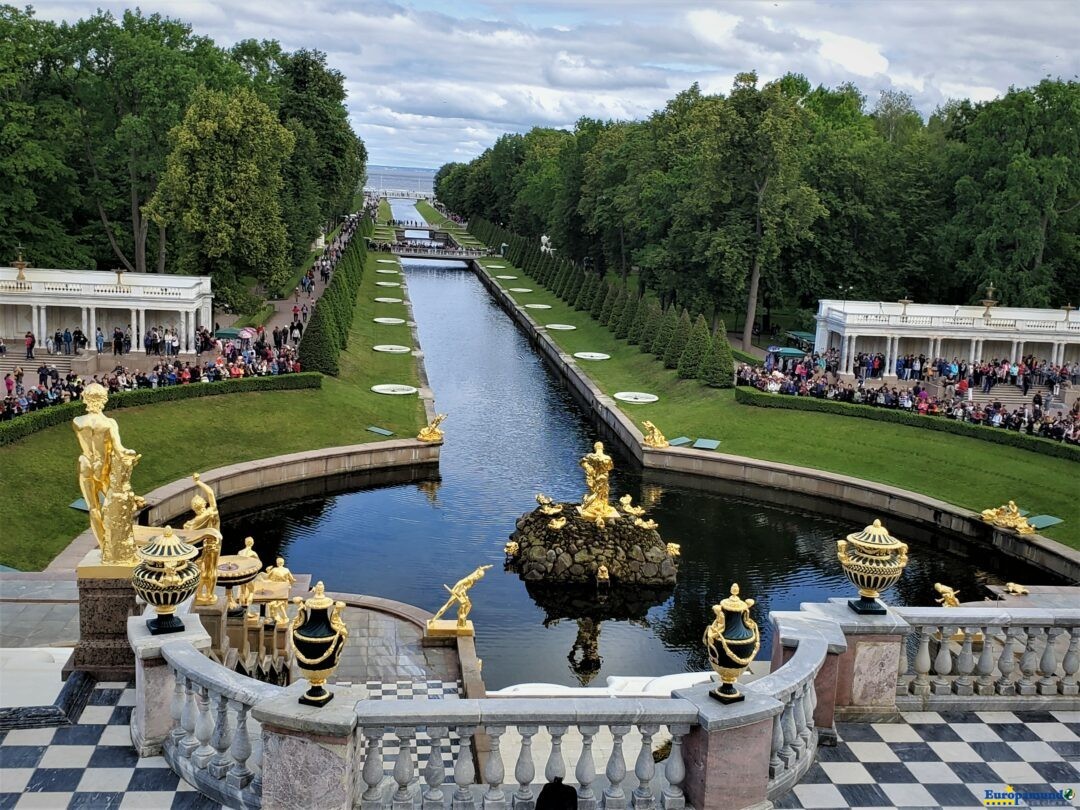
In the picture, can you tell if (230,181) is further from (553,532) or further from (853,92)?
(853,92)

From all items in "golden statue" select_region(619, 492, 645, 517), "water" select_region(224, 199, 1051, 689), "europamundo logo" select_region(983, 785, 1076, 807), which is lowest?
"water" select_region(224, 199, 1051, 689)

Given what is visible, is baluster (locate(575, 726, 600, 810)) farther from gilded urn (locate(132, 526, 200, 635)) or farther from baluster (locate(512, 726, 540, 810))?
gilded urn (locate(132, 526, 200, 635))

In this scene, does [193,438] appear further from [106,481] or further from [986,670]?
[986,670]

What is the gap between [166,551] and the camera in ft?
39.9

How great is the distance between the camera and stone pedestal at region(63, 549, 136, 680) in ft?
45.3

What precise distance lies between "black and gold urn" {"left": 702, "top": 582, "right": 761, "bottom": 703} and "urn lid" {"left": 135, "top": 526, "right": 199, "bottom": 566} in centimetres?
565

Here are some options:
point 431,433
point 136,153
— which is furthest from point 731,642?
point 136,153

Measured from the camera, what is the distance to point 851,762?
12.5m

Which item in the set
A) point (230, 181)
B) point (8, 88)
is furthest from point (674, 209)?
point (8, 88)

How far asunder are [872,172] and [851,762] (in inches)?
2612

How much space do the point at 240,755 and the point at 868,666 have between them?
717cm

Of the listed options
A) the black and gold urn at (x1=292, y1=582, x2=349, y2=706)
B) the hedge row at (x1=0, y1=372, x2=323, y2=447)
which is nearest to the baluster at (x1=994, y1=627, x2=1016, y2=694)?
the black and gold urn at (x1=292, y1=582, x2=349, y2=706)

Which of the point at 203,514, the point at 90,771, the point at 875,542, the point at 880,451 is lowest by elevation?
the point at 880,451

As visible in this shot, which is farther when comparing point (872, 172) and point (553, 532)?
point (872, 172)
